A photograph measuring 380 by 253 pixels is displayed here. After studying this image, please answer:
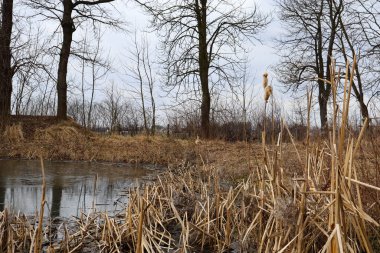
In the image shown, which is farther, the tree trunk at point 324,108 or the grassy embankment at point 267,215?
the tree trunk at point 324,108

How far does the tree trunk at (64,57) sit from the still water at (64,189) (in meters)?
6.28

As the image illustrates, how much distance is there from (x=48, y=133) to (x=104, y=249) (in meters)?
11.2

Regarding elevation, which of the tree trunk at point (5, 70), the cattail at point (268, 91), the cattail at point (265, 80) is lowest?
the cattail at point (268, 91)

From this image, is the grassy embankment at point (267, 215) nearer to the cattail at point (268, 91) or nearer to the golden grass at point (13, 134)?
the cattail at point (268, 91)

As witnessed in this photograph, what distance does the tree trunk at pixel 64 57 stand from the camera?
50.9 feet

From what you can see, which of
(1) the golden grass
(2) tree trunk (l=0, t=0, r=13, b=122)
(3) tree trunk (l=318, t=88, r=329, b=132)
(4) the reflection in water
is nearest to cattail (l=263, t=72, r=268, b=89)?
(3) tree trunk (l=318, t=88, r=329, b=132)

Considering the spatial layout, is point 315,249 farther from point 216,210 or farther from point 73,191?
point 73,191

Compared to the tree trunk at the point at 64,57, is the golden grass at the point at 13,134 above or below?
below

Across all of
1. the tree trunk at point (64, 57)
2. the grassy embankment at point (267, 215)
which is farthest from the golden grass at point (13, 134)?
the grassy embankment at point (267, 215)

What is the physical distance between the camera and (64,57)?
51.6 feet

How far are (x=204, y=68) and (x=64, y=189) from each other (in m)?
12.8

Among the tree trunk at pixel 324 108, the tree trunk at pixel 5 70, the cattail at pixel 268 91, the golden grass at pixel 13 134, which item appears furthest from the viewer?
the tree trunk at pixel 5 70

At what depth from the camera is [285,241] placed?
2066mm

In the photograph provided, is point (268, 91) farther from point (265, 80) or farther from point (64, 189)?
point (64, 189)
